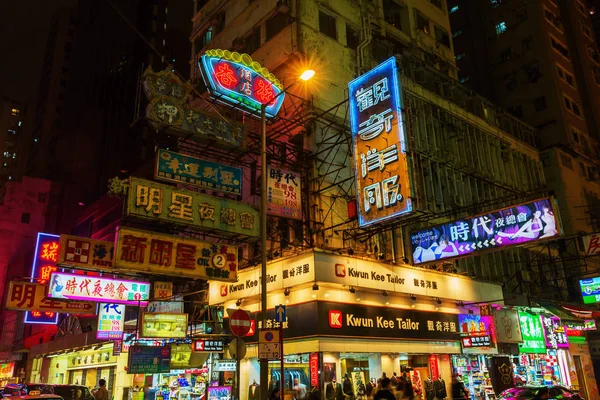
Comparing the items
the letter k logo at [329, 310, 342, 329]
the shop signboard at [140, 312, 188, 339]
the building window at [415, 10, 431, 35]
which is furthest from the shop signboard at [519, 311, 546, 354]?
the building window at [415, 10, 431, 35]

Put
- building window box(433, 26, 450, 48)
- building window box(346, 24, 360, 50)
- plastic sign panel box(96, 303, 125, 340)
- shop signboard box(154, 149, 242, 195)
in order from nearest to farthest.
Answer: shop signboard box(154, 149, 242, 195)
plastic sign panel box(96, 303, 125, 340)
building window box(346, 24, 360, 50)
building window box(433, 26, 450, 48)

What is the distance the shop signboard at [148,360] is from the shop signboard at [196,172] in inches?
277

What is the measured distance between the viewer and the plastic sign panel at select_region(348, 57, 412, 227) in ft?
55.8

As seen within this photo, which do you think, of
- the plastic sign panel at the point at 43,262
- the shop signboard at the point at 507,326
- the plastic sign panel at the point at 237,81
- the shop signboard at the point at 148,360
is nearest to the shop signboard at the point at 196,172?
the plastic sign panel at the point at 237,81

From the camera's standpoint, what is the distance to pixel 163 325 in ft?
62.0

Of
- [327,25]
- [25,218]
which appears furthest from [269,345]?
[25,218]

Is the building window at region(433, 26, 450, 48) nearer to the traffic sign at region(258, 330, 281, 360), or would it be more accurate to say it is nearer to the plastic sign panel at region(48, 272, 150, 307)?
the plastic sign panel at region(48, 272, 150, 307)

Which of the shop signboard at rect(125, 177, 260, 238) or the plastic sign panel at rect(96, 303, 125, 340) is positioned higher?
the shop signboard at rect(125, 177, 260, 238)

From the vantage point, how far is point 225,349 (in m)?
21.2

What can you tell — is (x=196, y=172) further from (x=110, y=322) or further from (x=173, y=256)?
(x=110, y=322)

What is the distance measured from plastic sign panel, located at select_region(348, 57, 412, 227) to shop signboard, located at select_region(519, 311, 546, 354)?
14074 millimetres

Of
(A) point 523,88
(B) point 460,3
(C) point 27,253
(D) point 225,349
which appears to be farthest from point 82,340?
(B) point 460,3

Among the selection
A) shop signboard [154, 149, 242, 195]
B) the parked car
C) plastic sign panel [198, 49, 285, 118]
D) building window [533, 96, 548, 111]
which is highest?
building window [533, 96, 548, 111]

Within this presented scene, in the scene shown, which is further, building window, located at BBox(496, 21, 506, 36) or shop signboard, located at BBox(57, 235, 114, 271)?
building window, located at BBox(496, 21, 506, 36)
